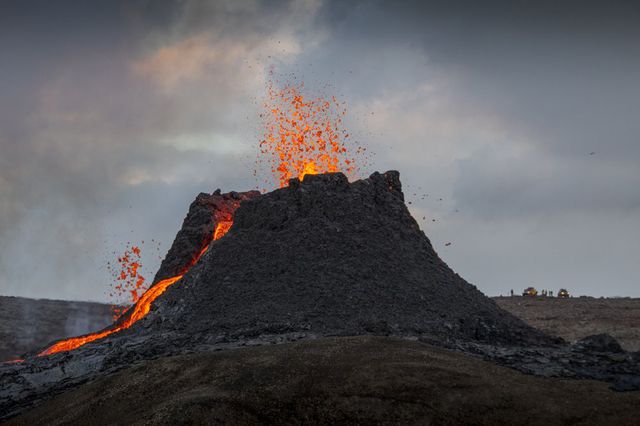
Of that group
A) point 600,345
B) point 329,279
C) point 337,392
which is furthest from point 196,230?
point 337,392

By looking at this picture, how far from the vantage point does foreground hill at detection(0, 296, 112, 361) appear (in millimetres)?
59872

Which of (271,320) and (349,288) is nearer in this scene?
(271,320)

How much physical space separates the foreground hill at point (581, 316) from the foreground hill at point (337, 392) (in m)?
25.0

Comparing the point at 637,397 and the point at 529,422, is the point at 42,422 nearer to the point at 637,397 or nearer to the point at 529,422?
the point at 529,422

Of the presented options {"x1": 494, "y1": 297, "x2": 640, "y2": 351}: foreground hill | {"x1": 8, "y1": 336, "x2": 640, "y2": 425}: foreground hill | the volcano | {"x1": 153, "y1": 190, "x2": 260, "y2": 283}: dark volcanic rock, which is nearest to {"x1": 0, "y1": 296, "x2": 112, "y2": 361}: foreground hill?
{"x1": 153, "y1": 190, "x2": 260, "y2": 283}: dark volcanic rock

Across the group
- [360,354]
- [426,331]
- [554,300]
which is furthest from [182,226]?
[554,300]

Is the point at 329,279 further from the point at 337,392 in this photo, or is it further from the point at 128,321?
the point at 128,321

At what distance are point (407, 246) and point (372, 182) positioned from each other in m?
4.81

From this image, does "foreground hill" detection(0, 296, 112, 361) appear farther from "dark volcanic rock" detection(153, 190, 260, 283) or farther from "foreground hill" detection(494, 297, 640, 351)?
"foreground hill" detection(494, 297, 640, 351)

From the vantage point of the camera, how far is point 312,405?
12695 millimetres

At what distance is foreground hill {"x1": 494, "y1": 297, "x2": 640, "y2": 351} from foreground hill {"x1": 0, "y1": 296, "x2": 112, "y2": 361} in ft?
146

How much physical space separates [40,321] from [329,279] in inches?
2329

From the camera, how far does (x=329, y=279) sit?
24.8 metres

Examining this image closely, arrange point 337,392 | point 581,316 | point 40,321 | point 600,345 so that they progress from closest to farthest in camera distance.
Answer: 1. point 337,392
2. point 600,345
3. point 581,316
4. point 40,321
